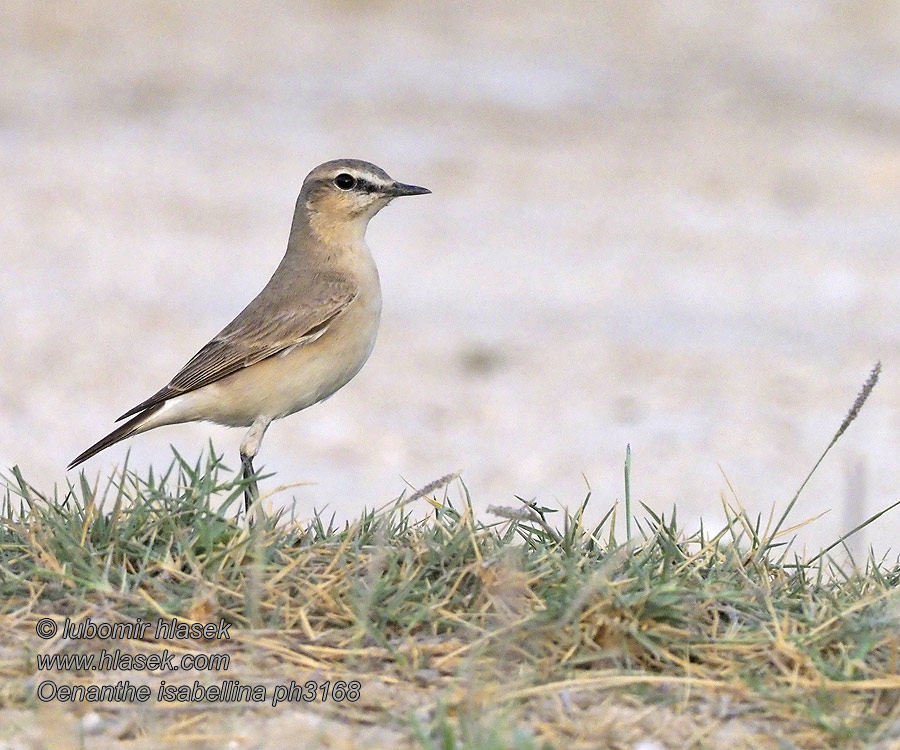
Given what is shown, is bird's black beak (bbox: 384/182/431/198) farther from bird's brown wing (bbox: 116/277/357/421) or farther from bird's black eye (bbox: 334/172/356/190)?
bird's brown wing (bbox: 116/277/357/421)

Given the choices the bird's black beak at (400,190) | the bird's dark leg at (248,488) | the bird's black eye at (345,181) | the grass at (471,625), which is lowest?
the grass at (471,625)

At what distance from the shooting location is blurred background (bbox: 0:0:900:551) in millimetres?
9609

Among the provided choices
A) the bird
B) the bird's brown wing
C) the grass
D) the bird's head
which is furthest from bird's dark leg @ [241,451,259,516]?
the bird's head

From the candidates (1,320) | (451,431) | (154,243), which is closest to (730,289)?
(451,431)

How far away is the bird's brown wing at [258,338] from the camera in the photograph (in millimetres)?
6012

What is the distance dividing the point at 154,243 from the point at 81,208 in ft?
4.39

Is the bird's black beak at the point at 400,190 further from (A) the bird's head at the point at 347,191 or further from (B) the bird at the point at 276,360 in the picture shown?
(B) the bird at the point at 276,360

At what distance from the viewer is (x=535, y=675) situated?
3836mm

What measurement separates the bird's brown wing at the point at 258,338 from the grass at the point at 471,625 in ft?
4.55

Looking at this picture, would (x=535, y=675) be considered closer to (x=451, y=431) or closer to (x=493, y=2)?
(x=451, y=431)

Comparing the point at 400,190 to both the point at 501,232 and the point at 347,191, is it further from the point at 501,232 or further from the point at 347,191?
the point at 501,232

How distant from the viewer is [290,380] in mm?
5969

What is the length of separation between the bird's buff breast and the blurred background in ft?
3.53

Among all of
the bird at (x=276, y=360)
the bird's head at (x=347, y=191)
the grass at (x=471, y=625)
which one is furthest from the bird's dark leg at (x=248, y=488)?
the bird's head at (x=347, y=191)
